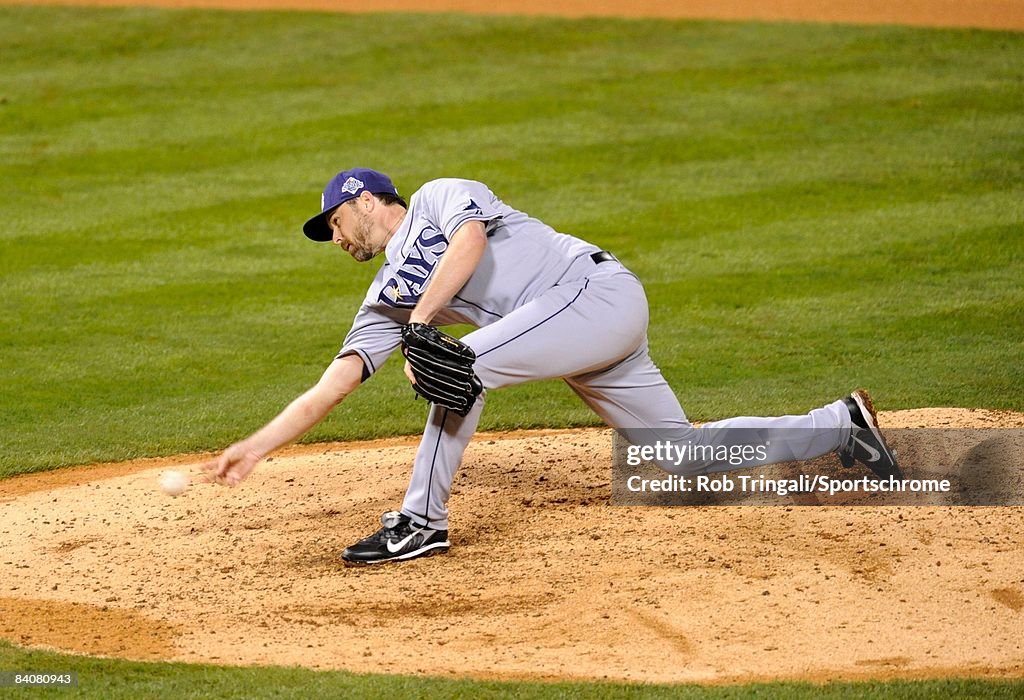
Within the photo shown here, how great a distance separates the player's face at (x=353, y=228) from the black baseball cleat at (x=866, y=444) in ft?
6.07

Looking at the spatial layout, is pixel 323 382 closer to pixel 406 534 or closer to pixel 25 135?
pixel 406 534

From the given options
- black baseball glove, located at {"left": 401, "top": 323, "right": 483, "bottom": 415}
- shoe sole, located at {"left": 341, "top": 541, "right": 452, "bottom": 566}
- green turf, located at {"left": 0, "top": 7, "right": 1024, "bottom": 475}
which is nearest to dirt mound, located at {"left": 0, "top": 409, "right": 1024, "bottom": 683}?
shoe sole, located at {"left": 341, "top": 541, "right": 452, "bottom": 566}

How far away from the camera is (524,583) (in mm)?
4445

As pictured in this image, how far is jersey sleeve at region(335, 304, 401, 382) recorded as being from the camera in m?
4.52

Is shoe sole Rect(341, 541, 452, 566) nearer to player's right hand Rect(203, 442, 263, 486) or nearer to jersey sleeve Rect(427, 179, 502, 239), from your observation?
player's right hand Rect(203, 442, 263, 486)

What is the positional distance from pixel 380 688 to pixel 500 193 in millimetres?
6346

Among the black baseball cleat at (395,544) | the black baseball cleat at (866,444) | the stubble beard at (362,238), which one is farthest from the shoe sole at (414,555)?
the black baseball cleat at (866,444)

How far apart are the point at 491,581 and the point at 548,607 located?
0.29 meters

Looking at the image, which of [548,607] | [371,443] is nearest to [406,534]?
[548,607]

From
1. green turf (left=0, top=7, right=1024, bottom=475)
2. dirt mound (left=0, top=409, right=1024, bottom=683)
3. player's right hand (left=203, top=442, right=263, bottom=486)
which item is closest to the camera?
dirt mound (left=0, top=409, right=1024, bottom=683)

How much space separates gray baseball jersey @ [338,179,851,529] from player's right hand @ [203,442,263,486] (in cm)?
55

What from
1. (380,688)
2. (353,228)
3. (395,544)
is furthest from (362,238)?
(380,688)

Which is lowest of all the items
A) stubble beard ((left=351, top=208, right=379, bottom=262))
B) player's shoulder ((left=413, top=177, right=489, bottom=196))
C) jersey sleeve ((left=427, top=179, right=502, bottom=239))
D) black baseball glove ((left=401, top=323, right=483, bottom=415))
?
black baseball glove ((left=401, top=323, right=483, bottom=415))

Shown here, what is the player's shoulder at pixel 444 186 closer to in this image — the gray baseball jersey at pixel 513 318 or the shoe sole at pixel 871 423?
the gray baseball jersey at pixel 513 318
